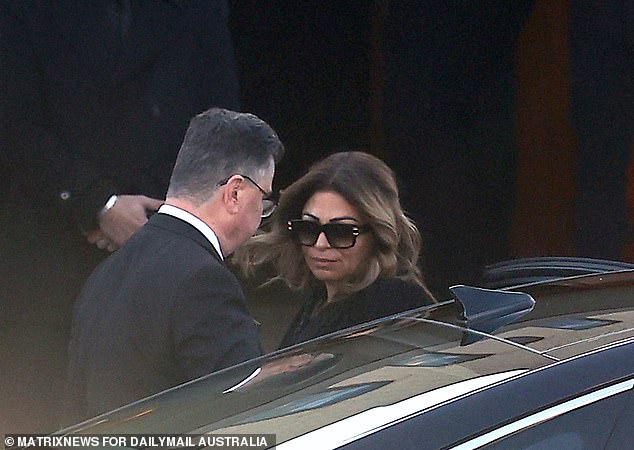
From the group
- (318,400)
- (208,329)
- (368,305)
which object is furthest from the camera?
(368,305)

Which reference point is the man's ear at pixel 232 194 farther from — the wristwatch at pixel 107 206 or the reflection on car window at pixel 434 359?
the reflection on car window at pixel 434 359

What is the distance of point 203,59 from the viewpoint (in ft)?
15.4

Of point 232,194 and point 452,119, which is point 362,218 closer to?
point 232,194

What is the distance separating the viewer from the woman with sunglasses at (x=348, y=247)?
401cm

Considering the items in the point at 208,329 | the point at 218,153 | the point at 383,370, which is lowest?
the point at 383,370

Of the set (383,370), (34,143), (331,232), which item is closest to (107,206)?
(34,143)

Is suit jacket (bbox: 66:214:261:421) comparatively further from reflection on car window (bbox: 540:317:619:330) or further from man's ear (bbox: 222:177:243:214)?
reflection on car window (bbox: 540:317:619:330)

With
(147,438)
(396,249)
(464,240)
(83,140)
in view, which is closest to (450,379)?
(147,438)

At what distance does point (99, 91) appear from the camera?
4566 mm

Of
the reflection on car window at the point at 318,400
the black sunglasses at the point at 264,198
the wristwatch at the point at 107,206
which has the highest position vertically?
the wristwatch at the point at 107,206

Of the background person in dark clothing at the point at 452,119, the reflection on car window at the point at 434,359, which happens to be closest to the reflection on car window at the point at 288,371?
the reflection on car window at the point at 434,359

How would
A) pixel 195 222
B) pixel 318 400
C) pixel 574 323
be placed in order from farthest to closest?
pixel 195 222 → pixel 574 323 → pixel 318 400

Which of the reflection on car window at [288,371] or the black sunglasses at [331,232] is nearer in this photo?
the reflection on car window at [288,371]

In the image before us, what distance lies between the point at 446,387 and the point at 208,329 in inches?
48.3
